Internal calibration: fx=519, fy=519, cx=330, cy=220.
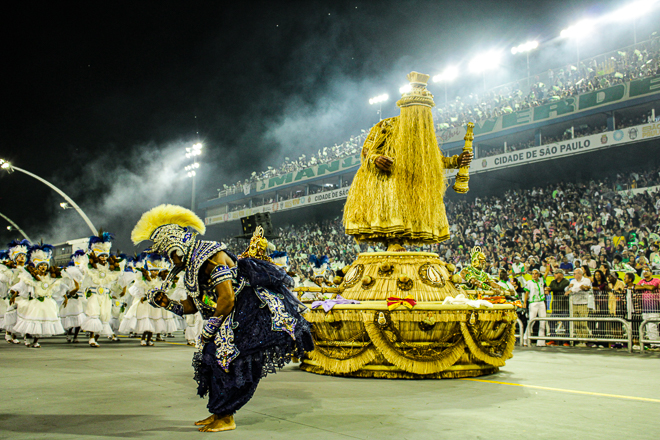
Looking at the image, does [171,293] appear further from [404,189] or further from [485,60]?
[485,60]

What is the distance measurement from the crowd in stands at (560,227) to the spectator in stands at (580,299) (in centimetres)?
99

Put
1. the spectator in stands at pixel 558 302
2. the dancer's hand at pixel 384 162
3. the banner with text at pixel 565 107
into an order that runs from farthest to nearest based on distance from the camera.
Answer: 1. the banner with text at pixel 565 107
2. the spectator in stands at pixel 558 302
3. the dancer's hand at pixel 384 162

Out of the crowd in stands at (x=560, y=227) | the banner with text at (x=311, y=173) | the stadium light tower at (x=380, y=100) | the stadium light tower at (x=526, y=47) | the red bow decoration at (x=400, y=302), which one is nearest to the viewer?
the red bow decoration at (x=400, y=302)

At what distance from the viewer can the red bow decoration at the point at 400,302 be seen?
5.82m

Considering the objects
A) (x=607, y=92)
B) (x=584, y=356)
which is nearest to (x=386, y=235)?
(x=584, y=356)

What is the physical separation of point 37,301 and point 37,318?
1.11 ft

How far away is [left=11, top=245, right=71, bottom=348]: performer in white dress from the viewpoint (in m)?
10.4

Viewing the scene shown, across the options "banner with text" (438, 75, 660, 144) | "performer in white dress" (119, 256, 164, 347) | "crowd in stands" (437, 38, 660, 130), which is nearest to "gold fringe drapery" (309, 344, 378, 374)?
"performer in white dress" (119, 256, 164, 347)

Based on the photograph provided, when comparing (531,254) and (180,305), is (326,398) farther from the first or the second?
(531,254)

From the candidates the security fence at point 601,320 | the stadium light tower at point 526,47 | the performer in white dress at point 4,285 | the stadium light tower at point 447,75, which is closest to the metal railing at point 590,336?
the security fence at point 601,320

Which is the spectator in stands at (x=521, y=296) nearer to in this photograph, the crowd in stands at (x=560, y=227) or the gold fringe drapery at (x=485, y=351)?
the crowd in stands at (x=560, y=227)

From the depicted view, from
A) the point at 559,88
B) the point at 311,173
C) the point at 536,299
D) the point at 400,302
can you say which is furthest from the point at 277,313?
the point at 311,173

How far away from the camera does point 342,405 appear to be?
4.54 m

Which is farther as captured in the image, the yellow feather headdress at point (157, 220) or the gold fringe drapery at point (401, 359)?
the gold fringe drapery at point (401, 359)
